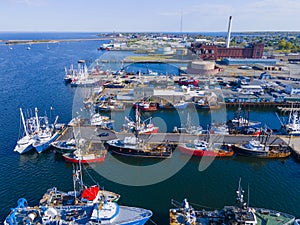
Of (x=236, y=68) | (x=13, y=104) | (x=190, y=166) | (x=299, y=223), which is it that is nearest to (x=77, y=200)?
(x=190, y=166)

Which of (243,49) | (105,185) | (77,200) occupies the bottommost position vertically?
(105,185)

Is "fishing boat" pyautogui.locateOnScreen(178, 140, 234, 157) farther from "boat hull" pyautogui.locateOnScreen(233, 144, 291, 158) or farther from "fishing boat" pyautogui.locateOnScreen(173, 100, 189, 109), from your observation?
"fishing boat" pyautogui.locateOnScreen(173, 100, 189, 109)

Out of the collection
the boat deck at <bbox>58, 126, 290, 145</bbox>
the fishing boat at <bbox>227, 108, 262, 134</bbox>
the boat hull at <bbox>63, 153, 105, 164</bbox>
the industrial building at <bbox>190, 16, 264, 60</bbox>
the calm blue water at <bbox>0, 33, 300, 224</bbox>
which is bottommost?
the calm blue water at <bbox>0, 33, 300, 224</bbox>

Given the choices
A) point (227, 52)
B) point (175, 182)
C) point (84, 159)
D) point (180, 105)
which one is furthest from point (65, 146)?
point (227, 52)

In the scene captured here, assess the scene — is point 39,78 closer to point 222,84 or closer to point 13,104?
point 13,104

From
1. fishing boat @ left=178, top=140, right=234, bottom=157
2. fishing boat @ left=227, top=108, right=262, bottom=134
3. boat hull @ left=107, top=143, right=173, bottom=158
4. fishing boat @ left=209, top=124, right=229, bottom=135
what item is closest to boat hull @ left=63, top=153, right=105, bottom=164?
boat hull @ left=107, top=143, right=173, bottom=158

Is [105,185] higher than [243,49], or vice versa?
[243,49]

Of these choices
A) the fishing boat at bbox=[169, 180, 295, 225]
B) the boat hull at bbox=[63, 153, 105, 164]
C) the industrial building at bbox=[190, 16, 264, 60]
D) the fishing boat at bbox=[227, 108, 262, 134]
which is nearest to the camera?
the fishing boat at bbox=[169, 180, 295, 225]
